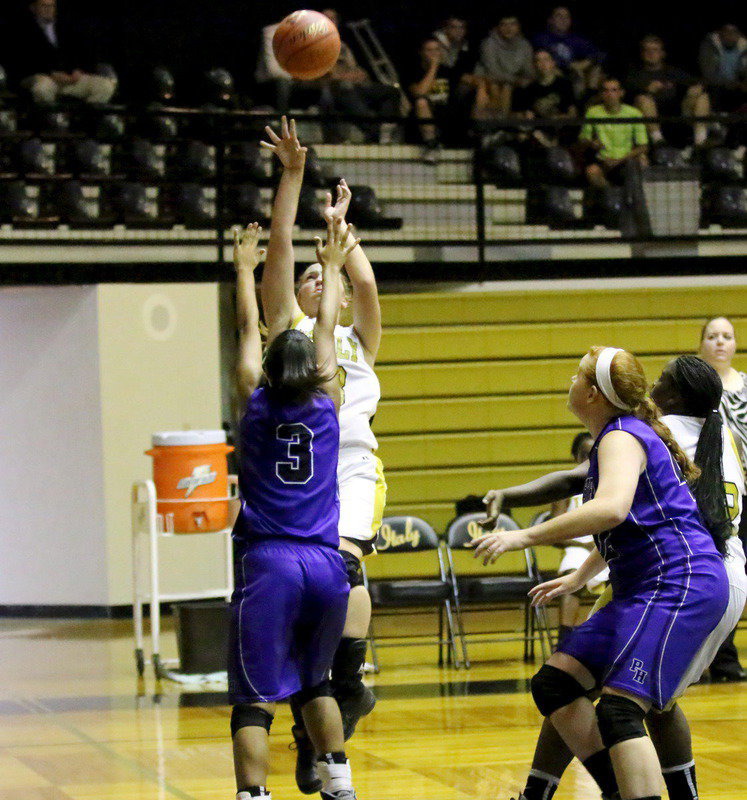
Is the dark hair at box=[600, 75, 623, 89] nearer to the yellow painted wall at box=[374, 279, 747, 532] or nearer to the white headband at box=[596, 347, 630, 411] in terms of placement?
the yellow painted wall at box=[374, 279, 747, 532]

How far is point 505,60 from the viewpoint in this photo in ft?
45.6

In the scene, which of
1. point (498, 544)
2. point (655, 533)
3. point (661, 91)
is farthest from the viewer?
point (661, 91)

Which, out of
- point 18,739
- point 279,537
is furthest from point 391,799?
point 18,739

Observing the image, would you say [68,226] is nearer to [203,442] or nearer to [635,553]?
[203,442]

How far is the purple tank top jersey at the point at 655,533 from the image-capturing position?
3678 millimetres

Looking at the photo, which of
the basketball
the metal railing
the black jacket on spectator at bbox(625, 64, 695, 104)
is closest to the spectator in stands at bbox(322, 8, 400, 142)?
the metal railing

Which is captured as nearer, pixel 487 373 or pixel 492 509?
pixel 492 509

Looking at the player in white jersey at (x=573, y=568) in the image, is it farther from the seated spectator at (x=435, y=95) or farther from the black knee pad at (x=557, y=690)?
the seated spectator at (x=435, y=95)

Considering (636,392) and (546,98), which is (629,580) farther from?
(546,98)

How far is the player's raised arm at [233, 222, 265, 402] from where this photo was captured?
4105 millimetres

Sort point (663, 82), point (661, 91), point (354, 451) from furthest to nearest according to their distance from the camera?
point (663, 82) < point (661, 91) < point (354, 451)

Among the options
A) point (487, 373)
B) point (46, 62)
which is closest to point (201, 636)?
point (487, 373)

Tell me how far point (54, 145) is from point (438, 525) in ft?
14.9

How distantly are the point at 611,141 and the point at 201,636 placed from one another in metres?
7.10
